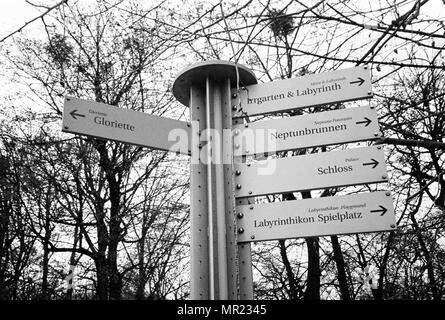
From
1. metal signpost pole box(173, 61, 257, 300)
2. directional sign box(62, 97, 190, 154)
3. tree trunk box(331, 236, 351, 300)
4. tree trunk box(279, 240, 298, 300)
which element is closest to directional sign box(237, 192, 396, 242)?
metal signpost pole box(173, 61, 257, 300)

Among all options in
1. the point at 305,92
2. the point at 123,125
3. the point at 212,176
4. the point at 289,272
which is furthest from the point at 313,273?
the point at 123,125

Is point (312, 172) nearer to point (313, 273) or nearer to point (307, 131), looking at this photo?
point (307, 131)

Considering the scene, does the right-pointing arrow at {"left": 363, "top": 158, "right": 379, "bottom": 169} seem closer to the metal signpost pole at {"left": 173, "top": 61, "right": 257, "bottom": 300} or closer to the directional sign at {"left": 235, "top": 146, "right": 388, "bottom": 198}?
the directional sign at {"left": 235, "top": 146, "right": 388, "bottom": 198}

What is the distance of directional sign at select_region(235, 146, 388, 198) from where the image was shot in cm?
203

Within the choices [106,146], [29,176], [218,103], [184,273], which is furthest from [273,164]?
[184,273]

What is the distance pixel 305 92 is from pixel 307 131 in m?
0.23

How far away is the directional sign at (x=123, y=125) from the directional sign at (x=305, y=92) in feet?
1.12

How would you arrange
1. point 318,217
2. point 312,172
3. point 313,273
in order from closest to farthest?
point 318,217 < point 312,172 < point 313,273

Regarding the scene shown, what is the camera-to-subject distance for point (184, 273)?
41.9 feet

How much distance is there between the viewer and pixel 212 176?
6.80ft

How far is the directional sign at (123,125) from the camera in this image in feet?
6.77

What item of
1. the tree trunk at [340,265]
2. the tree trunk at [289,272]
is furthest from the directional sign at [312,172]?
the tree trunk at [289,272]

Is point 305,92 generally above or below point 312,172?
above

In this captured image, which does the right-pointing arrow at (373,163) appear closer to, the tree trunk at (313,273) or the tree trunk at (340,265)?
the tree trunk at (313,273)
